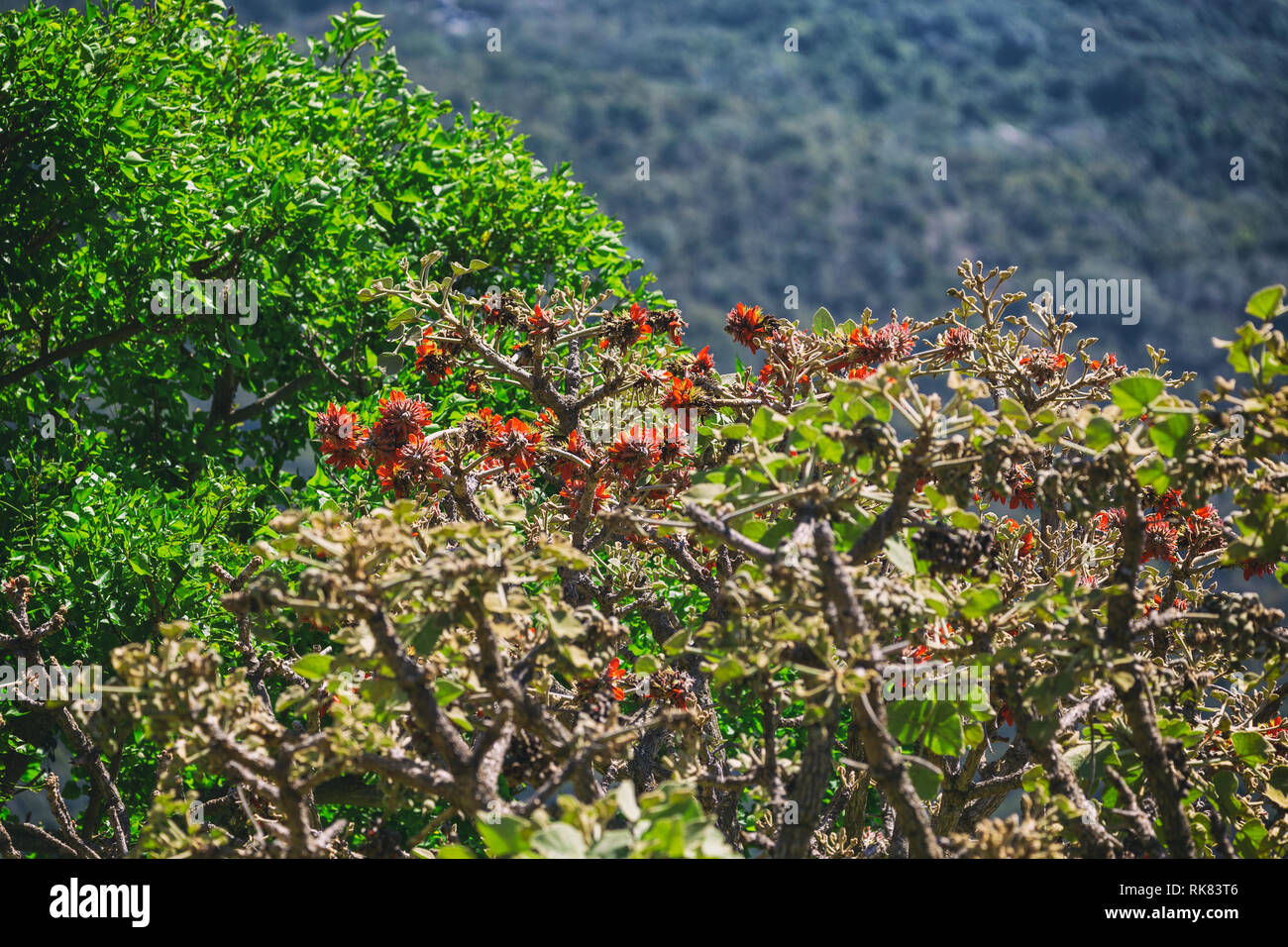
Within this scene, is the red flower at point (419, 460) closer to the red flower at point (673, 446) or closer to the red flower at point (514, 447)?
the red flower at point (514, 447)

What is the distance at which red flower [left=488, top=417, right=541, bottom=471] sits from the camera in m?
3.40

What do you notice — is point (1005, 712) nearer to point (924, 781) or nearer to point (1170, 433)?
point (924, 781)

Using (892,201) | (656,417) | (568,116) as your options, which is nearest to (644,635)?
→ (656,417)

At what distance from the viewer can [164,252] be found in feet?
20.4

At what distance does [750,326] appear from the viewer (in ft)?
12.1

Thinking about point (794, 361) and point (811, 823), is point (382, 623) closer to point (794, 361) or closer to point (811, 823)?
point (811, 823)

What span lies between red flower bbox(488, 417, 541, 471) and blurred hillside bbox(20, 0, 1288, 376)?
2947 inches

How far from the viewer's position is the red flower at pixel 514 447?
3.40m

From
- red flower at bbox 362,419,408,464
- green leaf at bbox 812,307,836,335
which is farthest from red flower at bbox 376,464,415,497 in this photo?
green leaf at bbox 812,307,836,335

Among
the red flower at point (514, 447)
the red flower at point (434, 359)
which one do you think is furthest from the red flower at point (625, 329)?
the red flower at point (434, 359)

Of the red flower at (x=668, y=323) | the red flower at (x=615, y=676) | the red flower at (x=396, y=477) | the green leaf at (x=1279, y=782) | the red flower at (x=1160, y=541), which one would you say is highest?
the red flower at (x=668, y=323)

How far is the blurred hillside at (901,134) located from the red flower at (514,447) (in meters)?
74.9

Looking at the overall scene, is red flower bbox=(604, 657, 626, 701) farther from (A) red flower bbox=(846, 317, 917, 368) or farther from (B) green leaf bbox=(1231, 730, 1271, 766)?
(B) green leaf bbox=(1231, 730, 1271, 766)
